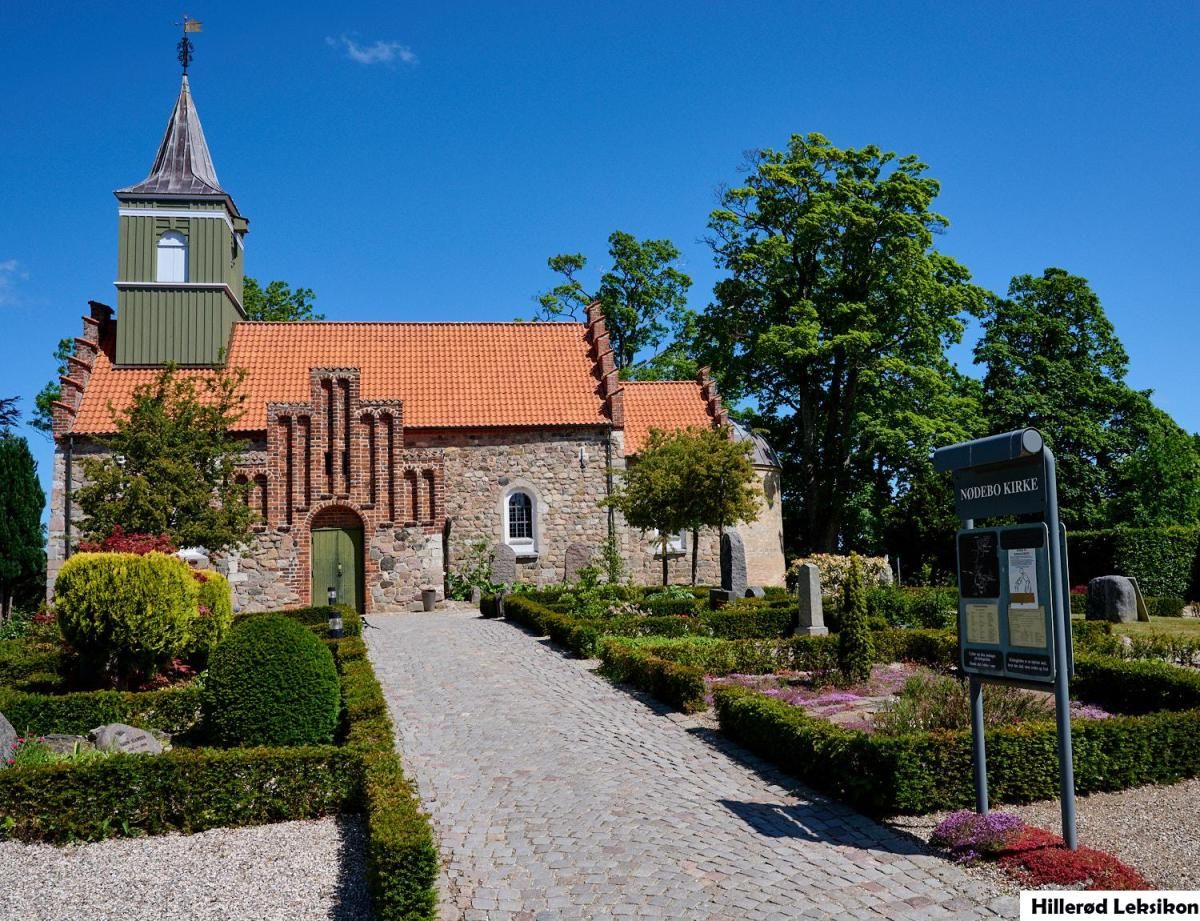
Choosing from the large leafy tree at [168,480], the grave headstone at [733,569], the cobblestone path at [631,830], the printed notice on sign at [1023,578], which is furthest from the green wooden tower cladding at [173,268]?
the printed notice on sign at [1023,578]

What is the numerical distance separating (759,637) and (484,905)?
36.0 feet

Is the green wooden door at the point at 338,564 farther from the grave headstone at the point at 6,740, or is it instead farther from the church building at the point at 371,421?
the grave headstone at the point at 6,740

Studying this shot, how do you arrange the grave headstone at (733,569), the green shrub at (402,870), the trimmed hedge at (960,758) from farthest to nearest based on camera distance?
the grave headstone at (733,569), the trimmed hedge at (960,758), the green shrub at (402,870)

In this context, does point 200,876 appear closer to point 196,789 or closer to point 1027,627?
point 196,789

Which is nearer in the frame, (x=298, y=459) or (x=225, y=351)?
(x=298, y=459)

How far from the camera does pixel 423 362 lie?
27188 mm

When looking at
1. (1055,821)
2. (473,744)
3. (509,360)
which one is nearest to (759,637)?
(473,744)

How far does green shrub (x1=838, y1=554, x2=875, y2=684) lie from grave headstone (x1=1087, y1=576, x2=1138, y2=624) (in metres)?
9.10

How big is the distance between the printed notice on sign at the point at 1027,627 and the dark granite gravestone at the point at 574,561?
17818mm

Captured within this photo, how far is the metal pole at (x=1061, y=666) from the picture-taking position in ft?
20.0

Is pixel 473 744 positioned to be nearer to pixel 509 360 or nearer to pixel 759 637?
pixel 759 637

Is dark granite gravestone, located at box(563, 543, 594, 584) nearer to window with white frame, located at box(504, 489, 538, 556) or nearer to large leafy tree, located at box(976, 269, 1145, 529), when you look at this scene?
window with white frame, located at box(504, 489, 538, 556)

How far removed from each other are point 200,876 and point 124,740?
298cm

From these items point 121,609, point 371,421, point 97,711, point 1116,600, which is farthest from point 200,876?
point 1116,600
